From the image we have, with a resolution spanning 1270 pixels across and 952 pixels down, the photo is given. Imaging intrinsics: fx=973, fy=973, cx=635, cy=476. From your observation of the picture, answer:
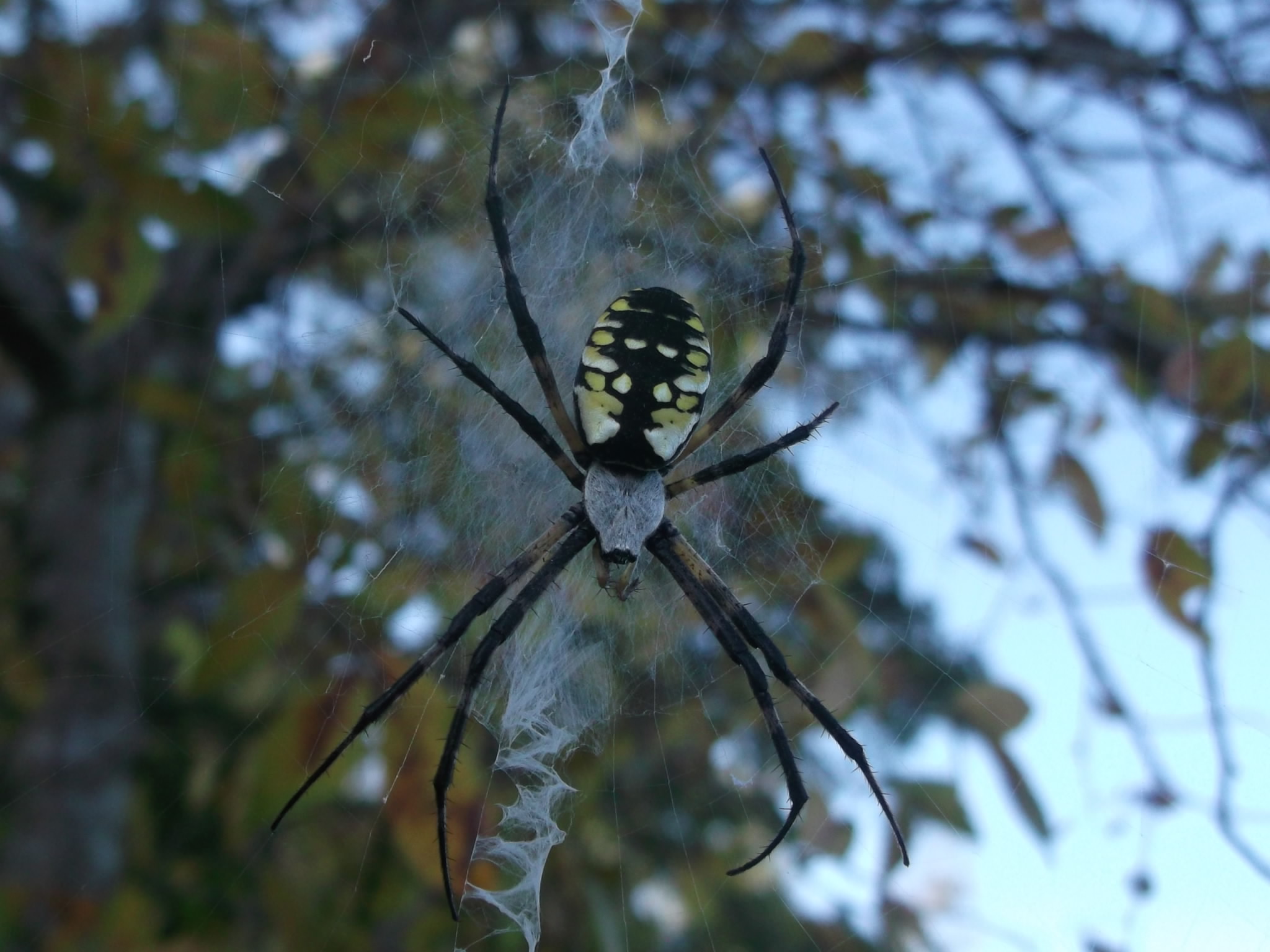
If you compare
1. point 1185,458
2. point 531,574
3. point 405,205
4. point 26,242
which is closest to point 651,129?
point 405,205

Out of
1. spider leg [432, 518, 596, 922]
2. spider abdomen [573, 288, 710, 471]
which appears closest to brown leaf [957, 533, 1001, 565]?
spider abdomen [573, 288, 710, 471]

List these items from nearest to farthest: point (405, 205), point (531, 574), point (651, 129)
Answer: point (531, 574) < point (405, 205) < point (651, 129)

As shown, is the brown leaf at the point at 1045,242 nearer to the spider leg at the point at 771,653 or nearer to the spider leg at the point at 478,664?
the spider leg at the point at 771,653

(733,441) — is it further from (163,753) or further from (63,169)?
(163,753)

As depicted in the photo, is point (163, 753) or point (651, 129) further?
point (163, 753)

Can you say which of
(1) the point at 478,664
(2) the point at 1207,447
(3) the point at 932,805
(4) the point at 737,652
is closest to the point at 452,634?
(1) the point at 478,664

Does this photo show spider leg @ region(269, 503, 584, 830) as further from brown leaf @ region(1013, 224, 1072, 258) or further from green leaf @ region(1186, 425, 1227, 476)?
green leaf @ region(1186, 425, 1227, 476)

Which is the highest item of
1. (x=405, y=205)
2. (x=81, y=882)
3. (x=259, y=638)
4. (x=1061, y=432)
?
(x=405, y=205)

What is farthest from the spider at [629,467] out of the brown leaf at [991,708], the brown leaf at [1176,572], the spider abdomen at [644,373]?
the brown leaf at [1176,572]

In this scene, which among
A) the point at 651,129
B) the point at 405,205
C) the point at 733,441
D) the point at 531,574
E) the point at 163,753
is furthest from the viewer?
the point at 163,753
